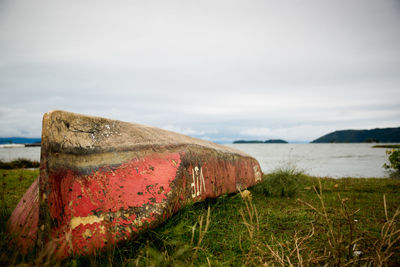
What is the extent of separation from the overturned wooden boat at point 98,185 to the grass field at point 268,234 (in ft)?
0.41

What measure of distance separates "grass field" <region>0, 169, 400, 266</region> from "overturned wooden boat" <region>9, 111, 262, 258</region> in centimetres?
13

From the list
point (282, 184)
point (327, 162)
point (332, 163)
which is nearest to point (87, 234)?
point (282, 184)

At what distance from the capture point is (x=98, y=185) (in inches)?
77.1

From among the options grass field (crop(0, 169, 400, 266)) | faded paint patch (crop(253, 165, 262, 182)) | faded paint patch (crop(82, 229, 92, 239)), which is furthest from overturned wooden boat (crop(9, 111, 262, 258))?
faded paint patch (crop(253, 165, 262, 182))

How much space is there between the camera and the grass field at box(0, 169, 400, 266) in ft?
4.86

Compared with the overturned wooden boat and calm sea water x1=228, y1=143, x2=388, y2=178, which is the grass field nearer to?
the overturned wooden boat

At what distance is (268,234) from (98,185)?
1.87 metres

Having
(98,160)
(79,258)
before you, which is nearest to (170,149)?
(98,160)

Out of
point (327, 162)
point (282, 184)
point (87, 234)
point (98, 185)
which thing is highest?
point (98, 185)

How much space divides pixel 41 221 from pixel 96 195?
40 centimetres

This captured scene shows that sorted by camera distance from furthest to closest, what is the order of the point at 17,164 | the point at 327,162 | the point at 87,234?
the point at 327,162
the point at 17,164
the point at 87,234

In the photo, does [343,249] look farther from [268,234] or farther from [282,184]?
[282,184]

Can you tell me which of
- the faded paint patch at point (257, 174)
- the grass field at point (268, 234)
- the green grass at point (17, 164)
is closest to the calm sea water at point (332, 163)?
the faded paint patch at point (257, 174)

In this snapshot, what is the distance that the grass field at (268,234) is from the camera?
1481 millimetres
